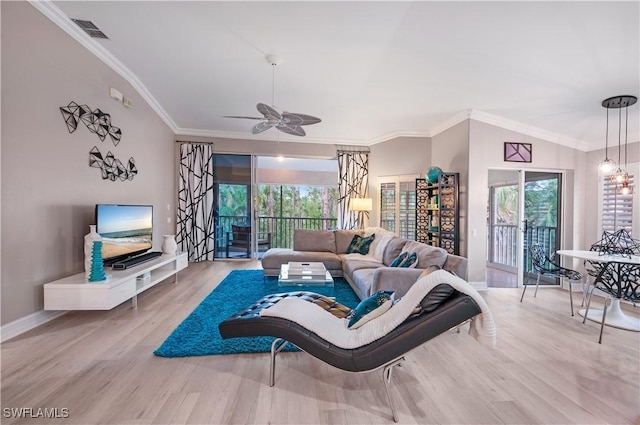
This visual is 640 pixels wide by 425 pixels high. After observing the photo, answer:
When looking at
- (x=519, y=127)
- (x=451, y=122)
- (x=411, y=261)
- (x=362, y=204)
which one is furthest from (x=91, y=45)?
(x=519, y=127)

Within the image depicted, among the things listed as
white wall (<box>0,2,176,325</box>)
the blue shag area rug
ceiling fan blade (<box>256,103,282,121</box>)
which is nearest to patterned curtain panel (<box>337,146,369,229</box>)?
the blue shag area rug

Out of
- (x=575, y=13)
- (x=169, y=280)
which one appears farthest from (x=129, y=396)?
(x=575, y=13)

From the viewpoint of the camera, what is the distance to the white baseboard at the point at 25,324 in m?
Result: 2.50

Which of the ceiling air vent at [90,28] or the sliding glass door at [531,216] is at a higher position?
the ceiling air vent at [90,28]

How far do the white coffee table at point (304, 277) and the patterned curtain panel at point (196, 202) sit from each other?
10.2ft

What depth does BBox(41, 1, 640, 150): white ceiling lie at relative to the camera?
250 cm

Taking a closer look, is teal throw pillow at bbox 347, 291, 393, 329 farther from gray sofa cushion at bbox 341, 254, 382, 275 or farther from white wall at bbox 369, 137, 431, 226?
white wall at bbox 369, 137, 431, 226

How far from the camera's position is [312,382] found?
2021 millimetres

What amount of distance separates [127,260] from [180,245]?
2.51 metres

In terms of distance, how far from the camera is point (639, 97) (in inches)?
136

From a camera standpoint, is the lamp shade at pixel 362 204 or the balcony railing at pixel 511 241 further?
the lamp shade at pixel 362 204

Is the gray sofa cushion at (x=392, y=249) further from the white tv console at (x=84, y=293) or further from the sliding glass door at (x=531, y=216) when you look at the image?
the white tv console at (x=84, y=293)

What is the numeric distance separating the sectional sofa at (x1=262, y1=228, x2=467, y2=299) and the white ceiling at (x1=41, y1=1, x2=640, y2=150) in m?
2.21

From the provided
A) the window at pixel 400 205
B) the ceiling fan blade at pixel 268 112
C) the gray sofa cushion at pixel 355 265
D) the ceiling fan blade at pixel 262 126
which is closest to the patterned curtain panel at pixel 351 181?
the window at pixel 400 205
